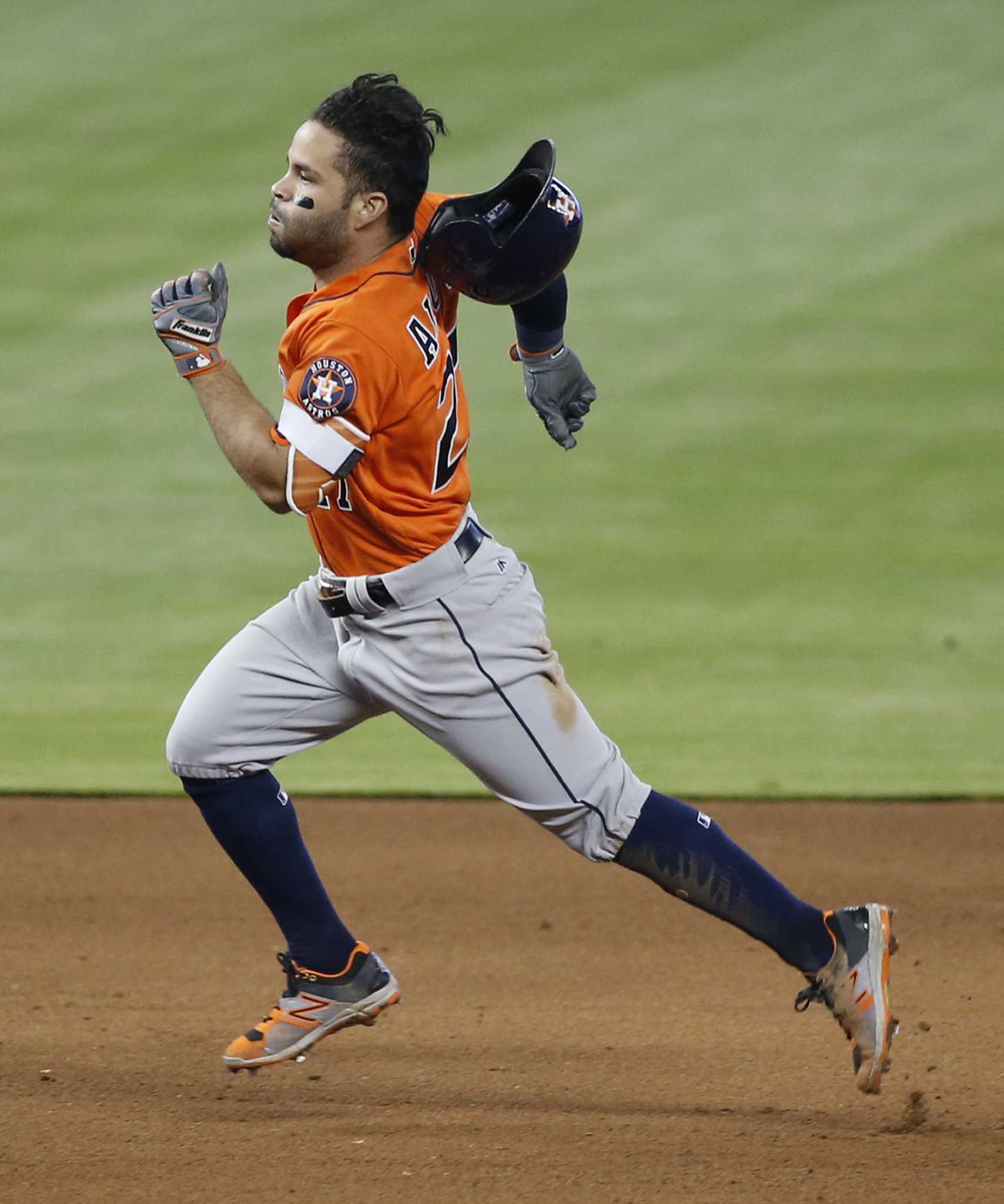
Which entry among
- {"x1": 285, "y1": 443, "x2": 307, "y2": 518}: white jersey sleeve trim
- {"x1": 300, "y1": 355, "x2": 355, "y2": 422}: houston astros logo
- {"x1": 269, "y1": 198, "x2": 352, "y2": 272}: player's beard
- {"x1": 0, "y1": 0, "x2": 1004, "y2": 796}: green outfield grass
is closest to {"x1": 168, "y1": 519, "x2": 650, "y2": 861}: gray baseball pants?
{"x1": 285, "y1": 443, "x2": 307, "y2": 518}: white jersey sleeve trim

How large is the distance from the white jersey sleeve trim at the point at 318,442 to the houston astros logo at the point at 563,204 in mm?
696

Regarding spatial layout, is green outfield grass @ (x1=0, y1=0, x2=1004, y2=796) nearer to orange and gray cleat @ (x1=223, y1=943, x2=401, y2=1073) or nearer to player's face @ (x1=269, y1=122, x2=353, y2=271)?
orange and gray cleat @ (x1=223, y1=943, x2=401, y2=1073)

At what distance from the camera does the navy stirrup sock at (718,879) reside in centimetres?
352

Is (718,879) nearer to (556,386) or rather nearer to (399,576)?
(399,576)

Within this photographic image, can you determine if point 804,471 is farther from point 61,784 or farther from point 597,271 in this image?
point 61,784

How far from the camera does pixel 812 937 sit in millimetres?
3574

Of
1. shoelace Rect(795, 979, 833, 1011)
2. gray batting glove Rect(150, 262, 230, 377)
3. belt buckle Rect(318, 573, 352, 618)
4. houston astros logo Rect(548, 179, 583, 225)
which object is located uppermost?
houston astros logo Rect(548, 179, 583, 225)

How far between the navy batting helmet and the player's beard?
165mm

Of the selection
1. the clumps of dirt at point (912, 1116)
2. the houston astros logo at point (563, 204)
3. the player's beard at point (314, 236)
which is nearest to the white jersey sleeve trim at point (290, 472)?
the player's beard at point (314, 236)

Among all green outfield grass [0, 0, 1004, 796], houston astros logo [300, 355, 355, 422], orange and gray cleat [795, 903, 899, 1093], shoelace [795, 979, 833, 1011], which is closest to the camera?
houston astros logo [300, 355, 355, 422]

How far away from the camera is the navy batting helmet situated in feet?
11.1

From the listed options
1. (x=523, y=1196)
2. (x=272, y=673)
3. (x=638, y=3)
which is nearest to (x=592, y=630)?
(x=272, y=673)

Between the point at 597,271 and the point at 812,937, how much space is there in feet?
35.8

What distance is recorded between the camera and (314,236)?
11.0ft
